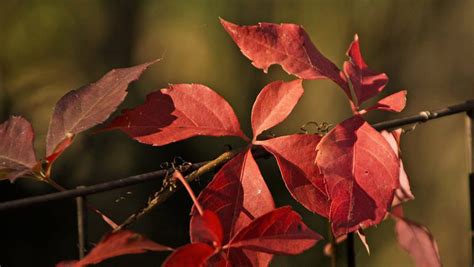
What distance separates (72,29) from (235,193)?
59.6 inches

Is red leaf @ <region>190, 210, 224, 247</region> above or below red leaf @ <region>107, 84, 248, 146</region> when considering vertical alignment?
below

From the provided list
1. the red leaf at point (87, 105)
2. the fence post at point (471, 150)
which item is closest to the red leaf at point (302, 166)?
the red leaf at point (87, 105)

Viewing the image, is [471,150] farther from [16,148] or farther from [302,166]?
[16,148]

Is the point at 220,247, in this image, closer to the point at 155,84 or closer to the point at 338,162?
the point at 338,162

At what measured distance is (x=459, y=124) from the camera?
2.03 m

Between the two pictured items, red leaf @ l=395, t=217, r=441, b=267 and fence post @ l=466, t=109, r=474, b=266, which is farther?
fence post @ l=466, t=109, r=474, b=266

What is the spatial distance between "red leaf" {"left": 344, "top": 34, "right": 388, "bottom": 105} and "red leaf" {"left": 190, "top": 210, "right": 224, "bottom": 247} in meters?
0.18

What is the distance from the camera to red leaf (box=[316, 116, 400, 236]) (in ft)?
1.78

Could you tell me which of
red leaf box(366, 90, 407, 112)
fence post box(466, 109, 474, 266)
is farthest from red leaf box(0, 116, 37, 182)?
fence post box(466, 109, 474, 266)

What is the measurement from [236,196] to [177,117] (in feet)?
0.24

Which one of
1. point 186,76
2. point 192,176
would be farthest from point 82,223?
point 186,76

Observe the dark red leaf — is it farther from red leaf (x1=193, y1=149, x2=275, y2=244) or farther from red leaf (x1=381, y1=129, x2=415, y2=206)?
red leaf (x1=381, y1=129, x2=415, y2=206)

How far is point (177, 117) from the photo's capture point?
22.4 inches

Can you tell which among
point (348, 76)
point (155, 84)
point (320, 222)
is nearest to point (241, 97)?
point (155, 84)
